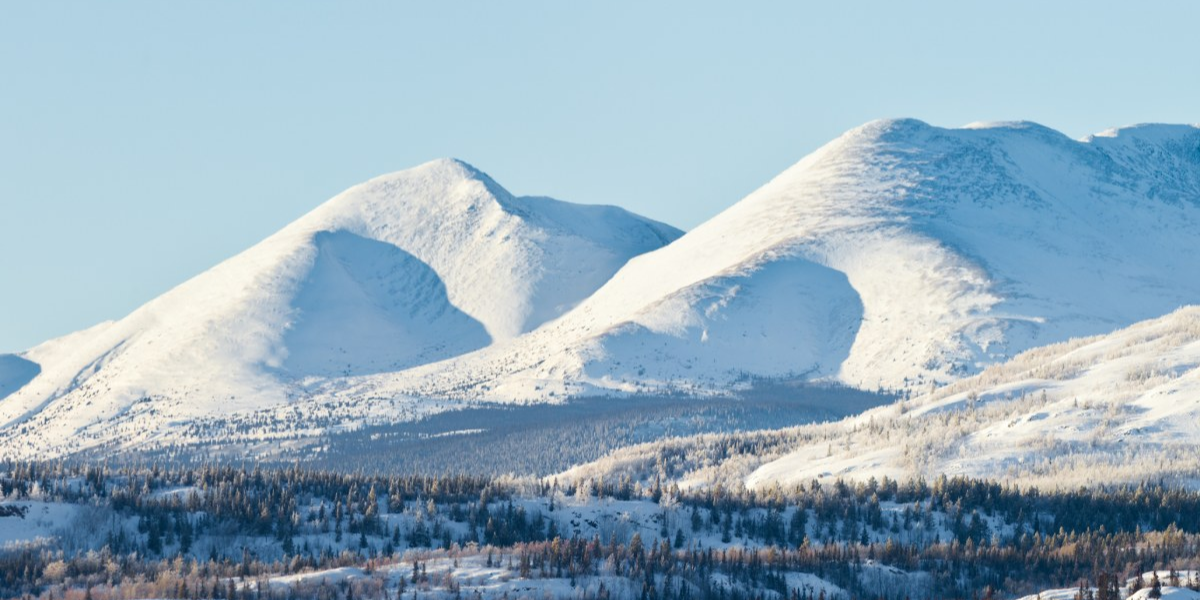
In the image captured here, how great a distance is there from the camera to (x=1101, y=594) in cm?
19075

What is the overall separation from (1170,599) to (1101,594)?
6.88 m

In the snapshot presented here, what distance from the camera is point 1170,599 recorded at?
192m
